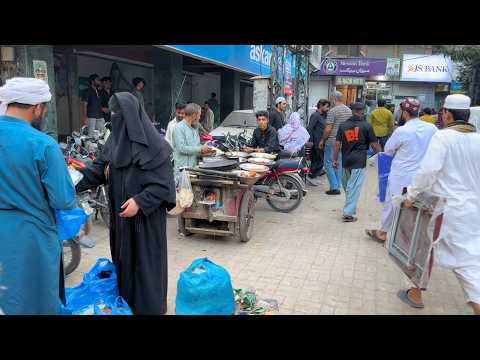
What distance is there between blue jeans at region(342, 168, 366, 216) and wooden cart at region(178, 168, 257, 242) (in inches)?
68.9

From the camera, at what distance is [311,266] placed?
464 centimetres

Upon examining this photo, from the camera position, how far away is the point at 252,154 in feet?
20.4

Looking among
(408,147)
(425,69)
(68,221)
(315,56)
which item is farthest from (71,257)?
(425,69)

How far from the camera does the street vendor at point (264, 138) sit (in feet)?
22.0

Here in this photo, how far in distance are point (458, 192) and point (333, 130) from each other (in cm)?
546

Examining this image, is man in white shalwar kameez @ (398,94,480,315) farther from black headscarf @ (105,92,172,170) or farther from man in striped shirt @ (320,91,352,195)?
man in striped shirt @ (320,91,352,195)

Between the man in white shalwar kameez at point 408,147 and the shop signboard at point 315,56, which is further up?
the shop signboard at point 315,56

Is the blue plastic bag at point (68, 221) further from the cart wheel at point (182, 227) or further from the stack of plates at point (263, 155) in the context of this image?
the stack of plates at point (263, 155)

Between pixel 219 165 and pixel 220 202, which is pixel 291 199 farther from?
pixel 219 165

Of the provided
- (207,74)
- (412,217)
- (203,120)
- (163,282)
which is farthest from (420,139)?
(207,74)

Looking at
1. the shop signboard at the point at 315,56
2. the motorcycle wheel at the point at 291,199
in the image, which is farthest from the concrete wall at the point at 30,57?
the shop signboard at the point at 315,56

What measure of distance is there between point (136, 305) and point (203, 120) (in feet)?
36.8

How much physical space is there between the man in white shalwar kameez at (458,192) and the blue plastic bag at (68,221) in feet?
8.33

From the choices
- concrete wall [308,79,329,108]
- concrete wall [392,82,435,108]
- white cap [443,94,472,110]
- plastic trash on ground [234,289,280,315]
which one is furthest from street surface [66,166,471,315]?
concrete wall [392,82,435,108]
